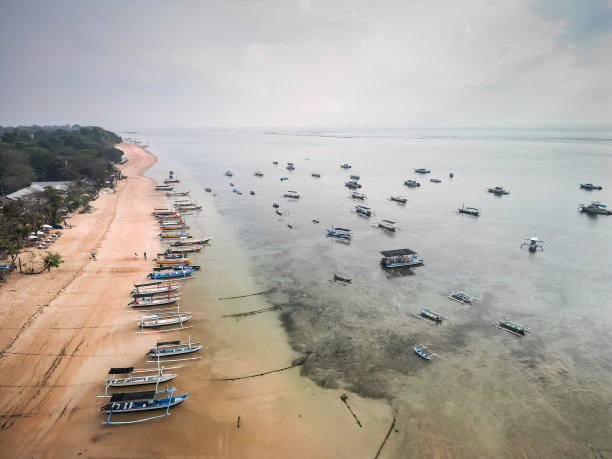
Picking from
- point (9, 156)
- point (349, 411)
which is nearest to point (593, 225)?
point (349, 411)

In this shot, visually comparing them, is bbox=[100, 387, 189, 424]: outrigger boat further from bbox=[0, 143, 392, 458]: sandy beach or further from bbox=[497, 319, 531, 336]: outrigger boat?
bbox=[497, 319, 531, 336]: outrigger boat

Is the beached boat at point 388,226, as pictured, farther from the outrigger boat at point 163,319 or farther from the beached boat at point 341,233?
the outrigger boat at point 163,319

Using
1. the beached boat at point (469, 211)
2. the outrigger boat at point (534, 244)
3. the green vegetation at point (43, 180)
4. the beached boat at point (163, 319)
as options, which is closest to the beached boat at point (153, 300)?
the beached boat at point (163, 319)

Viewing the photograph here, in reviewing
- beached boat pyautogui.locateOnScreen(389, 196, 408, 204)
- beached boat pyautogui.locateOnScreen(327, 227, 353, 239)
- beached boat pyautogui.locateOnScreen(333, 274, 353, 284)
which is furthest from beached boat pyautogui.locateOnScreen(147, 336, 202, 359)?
beached boat pyautogui.locateOnScreen(389, 196, 408, 204)

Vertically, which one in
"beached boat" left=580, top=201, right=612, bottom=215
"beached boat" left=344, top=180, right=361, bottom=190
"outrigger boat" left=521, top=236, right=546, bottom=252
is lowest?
"outrigger boat" left=521, top=236, right=546, bottom=252

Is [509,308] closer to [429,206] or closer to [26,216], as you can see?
[429,206]

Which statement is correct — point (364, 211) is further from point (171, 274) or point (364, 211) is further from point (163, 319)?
point (163, 319)
